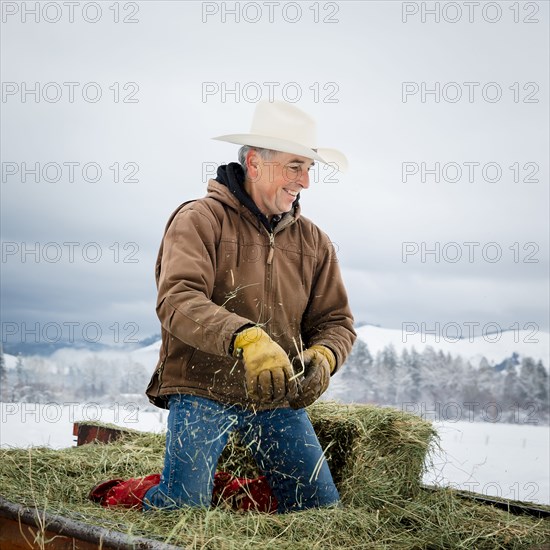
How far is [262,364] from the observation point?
3100 millimetres

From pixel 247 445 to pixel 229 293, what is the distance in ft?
2.58

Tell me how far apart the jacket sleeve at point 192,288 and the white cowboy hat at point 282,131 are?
505 millimetres

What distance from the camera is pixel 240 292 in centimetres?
369

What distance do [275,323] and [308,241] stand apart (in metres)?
0.55

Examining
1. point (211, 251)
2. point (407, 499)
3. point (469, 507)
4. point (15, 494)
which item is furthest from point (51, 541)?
point (469, 507)

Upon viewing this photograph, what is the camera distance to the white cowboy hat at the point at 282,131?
378 cm

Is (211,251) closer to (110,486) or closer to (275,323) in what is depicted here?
Result: (275,323)

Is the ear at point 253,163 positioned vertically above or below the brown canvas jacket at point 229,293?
above

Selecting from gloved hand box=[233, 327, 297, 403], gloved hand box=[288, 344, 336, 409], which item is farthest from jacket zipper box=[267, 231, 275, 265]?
gloved hand box=[233, 327, 297, 403]

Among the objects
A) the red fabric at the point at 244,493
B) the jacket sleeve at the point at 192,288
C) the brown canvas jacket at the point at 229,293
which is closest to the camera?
the jacket sleeve at the point at 192,288

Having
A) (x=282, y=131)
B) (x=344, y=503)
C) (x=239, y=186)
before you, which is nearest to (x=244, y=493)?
(x=344, y=503)

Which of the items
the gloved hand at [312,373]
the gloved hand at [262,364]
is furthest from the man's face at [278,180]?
the gloved hand at [262,364]

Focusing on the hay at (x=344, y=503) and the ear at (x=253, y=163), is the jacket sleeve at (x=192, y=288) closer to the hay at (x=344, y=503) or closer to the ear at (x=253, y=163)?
the ear at (x=253, y=163)

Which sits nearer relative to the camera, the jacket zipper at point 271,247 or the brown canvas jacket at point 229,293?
the brown canvas jacket at point 229,293
